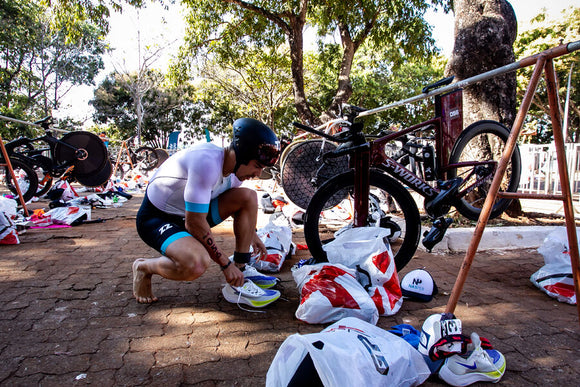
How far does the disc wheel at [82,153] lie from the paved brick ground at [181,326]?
443cm

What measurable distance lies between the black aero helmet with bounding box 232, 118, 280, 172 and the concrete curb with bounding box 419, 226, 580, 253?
8.49ft

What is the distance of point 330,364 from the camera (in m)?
1.17

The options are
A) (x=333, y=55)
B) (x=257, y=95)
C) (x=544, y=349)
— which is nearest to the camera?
(x=544, y=349)

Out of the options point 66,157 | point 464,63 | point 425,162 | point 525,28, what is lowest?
point 425,162

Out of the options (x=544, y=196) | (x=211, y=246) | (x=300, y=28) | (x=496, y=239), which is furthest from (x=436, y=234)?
(x=300, y=28)

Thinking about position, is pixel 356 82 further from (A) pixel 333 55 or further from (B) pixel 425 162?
(B) pixel 425 162

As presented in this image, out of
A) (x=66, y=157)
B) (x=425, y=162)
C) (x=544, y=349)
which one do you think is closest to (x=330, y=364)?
(x=544, y=349)

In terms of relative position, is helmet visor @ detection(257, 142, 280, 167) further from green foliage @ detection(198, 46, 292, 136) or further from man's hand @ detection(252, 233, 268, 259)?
green foliage @ detection(198, 46, 292, 136)

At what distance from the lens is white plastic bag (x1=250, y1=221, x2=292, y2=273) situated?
9.78 feet

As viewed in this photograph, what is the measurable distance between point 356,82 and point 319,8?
11.4 m

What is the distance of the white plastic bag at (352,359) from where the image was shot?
3.82ft

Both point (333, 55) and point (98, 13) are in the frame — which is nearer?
point (98, 13)

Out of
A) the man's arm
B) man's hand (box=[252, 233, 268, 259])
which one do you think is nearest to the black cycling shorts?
the man's arm

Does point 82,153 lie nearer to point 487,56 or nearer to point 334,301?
point 334,301
